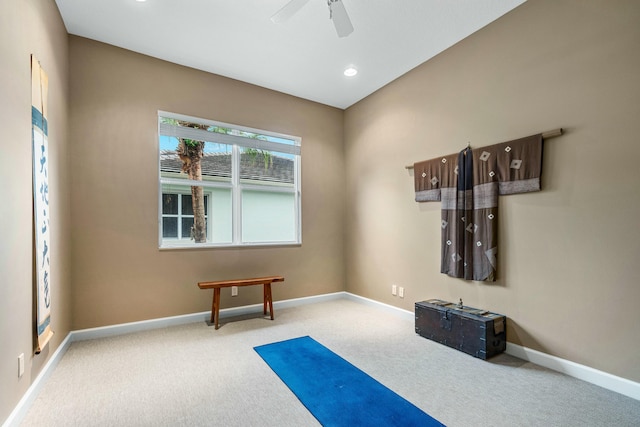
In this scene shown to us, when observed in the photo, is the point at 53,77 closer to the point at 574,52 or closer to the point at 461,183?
the point at 461,183

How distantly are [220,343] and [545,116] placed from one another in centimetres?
Result: 374

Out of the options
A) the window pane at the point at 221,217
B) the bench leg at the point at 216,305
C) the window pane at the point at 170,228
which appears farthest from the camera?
the window pane at the point at 221,217

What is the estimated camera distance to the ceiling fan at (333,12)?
2279mm

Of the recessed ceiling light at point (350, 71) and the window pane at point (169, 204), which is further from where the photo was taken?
the recessed ceiling light at point (350, 71)

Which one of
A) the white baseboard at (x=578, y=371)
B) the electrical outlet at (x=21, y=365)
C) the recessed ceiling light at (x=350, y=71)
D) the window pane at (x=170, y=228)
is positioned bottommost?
the white baseboard at (x=578, y=371)

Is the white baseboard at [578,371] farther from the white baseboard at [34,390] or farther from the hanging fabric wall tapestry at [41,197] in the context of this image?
the hanging fabric wall tapestry at [41,197]

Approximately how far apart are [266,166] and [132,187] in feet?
5.70

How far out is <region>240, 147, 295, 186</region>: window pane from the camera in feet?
14.3

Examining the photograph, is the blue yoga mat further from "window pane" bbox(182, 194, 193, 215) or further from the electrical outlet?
"window pane" bbox(182, 194, 193, 215)

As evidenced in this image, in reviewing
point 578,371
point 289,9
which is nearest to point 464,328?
point 578,371

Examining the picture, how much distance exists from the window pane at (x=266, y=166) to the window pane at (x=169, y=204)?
0.92 m

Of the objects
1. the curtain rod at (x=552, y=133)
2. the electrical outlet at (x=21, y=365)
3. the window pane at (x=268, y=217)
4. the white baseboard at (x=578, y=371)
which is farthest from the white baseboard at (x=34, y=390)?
the curtain rod at (x=552, y=133)

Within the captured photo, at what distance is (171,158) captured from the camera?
383 cm

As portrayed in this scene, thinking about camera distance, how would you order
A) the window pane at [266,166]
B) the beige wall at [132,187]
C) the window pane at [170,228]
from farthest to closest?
1. the window pane at [266,166]
2. the window pane at [170,228]
3. the beige wall at [132,187]
